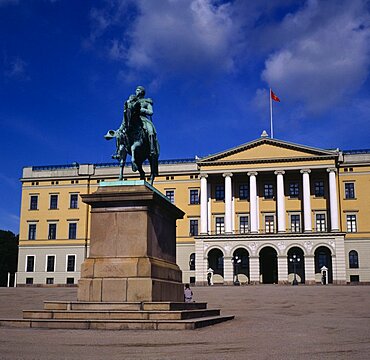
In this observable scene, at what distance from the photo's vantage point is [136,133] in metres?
16.1

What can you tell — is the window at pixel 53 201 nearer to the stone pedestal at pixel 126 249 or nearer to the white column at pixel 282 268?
the white column at pixel 282 268

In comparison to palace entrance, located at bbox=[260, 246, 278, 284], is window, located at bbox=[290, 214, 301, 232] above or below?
above

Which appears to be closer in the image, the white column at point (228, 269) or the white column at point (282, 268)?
the white column at point (282, 268)

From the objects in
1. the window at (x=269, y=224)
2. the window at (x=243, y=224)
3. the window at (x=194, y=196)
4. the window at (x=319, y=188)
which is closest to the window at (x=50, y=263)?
the window at (x=194, y=196)

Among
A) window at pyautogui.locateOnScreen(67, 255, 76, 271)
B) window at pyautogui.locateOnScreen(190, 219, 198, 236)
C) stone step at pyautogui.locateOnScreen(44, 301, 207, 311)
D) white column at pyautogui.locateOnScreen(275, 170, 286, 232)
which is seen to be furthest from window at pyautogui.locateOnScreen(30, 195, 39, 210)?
stone step at pyautogui.locateOnScreen(44, 301, 207, 311)

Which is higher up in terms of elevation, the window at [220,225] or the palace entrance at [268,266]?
the window at [220,225]

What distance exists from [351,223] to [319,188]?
5.20 m

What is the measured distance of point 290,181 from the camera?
213ft

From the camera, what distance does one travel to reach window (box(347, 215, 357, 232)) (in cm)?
6245

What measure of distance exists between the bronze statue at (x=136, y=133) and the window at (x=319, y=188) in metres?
50.0

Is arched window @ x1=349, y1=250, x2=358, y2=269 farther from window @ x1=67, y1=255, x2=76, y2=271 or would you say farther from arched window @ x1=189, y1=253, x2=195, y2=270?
window @ x1=67, y1=255, x2=76, y2=271

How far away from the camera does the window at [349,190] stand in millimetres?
63219

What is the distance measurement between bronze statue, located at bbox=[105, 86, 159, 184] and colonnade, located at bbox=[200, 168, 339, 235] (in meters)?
46.9

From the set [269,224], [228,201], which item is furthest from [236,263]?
[228,201]
